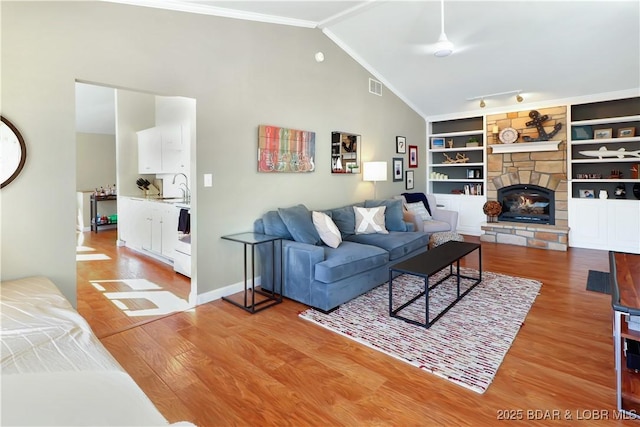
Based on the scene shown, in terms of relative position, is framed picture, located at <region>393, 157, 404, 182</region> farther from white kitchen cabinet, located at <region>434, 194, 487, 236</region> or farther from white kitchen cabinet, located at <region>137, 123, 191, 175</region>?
white kitchen cabinet, located at <region>137, 123, 191, 175</region>

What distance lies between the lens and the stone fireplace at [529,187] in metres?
5.82

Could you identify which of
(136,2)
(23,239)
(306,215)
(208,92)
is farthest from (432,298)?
(136,2)

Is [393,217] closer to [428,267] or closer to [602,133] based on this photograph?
[428,267]

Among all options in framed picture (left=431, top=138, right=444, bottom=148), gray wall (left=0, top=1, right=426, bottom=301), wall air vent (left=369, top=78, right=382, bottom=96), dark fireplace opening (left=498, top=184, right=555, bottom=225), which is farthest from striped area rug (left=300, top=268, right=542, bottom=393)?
framed picture (left=431, top=138, right=444, bottom=148)

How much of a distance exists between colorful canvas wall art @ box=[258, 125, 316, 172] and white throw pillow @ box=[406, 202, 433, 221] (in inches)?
85.5

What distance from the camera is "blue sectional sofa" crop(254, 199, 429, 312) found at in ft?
10.4

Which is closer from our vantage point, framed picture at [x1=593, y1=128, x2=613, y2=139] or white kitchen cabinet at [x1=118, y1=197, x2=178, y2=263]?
white kitchen cabinet at [x1=118, y1=197, x2=178, y2=263]

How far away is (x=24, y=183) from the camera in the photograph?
229 cm

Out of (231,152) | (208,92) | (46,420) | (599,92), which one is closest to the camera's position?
(46,420)

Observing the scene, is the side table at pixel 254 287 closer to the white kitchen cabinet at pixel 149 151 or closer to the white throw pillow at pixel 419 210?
the white kitchen cabinet at pixel 149 151

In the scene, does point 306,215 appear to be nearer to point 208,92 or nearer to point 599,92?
point 208,92

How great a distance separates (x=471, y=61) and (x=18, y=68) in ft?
16.7

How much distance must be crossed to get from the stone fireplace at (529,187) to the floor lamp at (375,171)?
8.03 feet

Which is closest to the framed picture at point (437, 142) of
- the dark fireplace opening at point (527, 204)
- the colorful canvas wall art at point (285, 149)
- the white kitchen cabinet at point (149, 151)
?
the dark fireplace opening at point (527, 204)
